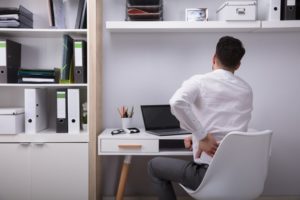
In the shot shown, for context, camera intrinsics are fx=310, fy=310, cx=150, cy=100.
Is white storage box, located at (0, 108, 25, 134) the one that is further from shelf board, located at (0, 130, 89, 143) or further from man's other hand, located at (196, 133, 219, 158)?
man's other hand, located at (196, 133, 219, 158)

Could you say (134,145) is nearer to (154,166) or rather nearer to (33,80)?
(154,166)

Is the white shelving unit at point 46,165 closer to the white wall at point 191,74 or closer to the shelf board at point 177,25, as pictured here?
the shelf board at point 177,25

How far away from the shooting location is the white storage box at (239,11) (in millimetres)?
2453

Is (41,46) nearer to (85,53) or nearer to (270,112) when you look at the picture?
(85,53)

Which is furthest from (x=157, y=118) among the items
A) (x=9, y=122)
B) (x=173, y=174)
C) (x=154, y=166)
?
(x=9, y=122)

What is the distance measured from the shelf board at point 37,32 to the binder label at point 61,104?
0.50 m

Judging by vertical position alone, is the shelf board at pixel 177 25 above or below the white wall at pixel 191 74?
above

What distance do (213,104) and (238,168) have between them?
0.38 m

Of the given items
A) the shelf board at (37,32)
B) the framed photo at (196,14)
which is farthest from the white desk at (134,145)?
the framed photo at (196,14)

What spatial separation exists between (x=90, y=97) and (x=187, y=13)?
1081 mm

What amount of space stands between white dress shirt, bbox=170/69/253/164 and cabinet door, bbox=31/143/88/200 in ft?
3.31

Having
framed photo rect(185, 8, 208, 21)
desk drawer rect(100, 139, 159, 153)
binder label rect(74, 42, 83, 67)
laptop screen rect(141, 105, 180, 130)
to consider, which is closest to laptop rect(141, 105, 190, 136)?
laptop screen rect(141, 105, 180, 130)

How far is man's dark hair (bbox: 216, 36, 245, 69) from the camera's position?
71.3 inches

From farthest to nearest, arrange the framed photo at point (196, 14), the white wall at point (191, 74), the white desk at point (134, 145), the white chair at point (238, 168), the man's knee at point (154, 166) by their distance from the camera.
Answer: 1. the white wall at point (191, 74)
2. the framed photo at point (196, 14)
3. the white desk at point (134, 145)
4. the man's knee at point (154, 166)
5. the white chair at point (238, 168)
